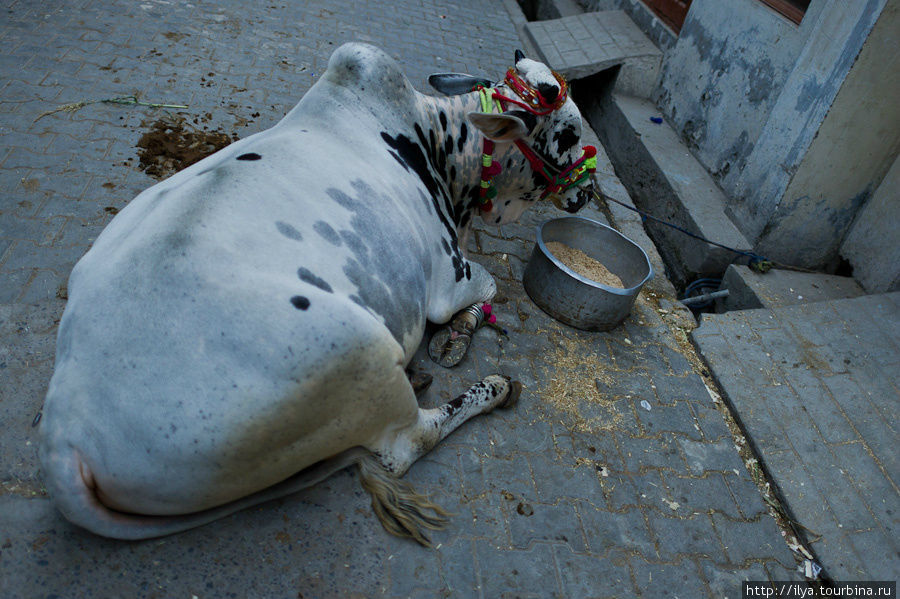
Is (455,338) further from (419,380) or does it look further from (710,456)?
(710,456)

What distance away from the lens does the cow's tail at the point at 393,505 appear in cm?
227

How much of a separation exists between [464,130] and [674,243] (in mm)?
2446

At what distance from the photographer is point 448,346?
3.04 meters

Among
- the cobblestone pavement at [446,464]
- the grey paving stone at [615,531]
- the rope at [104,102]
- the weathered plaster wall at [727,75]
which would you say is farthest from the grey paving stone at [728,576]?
the rope at [104,102]

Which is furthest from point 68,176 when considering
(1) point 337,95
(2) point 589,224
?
(2) point 589,224

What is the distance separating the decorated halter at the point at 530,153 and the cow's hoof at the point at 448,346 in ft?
2.54

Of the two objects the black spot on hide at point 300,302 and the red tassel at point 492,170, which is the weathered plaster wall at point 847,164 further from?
the black spot on hide at point 300,302

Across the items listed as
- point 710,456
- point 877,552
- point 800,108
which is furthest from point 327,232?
point 800,108

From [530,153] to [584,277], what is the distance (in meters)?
0.76

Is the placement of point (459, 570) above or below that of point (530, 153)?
below

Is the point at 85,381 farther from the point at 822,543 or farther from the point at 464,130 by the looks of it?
the point at 822,543

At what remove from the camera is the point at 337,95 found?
2.70 metres

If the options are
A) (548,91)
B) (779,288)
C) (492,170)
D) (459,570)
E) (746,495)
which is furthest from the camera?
(779,288)

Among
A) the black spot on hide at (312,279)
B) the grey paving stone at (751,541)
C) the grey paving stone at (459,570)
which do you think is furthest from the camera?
the grey paving stone at (751,541)
